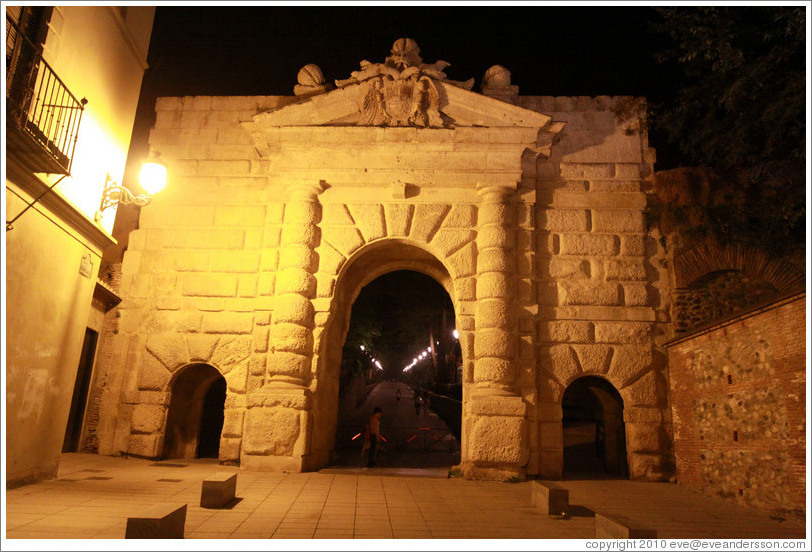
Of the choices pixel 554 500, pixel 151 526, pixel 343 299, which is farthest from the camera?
pixel 343 299

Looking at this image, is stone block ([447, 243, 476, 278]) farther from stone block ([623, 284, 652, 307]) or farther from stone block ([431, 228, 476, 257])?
stone block ([623, 284, 652, 307])

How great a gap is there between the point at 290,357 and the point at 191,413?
3138mm

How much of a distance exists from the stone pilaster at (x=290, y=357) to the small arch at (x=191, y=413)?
205cm

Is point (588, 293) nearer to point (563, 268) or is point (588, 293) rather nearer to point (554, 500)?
point (563, 268)

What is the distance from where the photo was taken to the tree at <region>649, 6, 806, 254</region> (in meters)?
9.07

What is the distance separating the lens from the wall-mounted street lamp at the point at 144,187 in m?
8.09

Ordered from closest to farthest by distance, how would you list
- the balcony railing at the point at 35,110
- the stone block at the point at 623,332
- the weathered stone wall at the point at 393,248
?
the balcony railing at the point at 35,110 → the weathered stone wall at the point at 393,248 → the stone block at the point at 623,332

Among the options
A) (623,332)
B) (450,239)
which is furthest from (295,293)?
(623,332)

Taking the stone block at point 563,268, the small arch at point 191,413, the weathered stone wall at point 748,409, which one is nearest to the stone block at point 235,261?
the small arch at point 191,413

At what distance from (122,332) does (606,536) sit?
31.9 ft

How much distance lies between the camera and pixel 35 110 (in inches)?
245

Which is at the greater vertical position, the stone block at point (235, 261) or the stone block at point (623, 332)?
the stone block at point (235, 261)

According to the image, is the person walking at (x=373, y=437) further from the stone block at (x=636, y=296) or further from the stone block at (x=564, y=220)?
the stone block at (x=636, y=296)

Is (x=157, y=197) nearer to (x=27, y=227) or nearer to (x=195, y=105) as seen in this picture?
(x=195, y=105)
